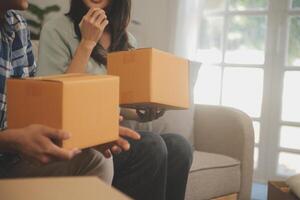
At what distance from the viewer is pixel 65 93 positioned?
0.87 m

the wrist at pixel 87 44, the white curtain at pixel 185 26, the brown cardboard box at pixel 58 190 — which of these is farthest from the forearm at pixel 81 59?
the white curtain at pixel 185 26

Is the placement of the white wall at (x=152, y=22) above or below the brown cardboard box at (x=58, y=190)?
above

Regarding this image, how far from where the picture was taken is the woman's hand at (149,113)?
4.45 feet

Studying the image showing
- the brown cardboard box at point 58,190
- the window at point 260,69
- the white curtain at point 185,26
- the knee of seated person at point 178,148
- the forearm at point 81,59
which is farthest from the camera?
the window at point 260,69

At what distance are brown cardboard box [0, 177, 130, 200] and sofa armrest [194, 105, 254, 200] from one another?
1344mm

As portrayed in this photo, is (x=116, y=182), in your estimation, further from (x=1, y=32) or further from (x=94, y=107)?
(x=1, y=32)

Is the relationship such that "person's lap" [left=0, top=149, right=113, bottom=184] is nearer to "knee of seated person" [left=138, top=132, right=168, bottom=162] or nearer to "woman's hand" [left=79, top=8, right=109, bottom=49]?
"knee of seated person" [left=138, top=132, right=168, bottom=162]

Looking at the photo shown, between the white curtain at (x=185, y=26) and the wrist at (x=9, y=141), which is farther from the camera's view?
the white curtain at (x=185, y=26)

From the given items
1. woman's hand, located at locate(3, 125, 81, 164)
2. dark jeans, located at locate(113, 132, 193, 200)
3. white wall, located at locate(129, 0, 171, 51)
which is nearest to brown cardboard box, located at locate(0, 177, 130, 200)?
woman's hand, located at locate(3, 125, 81, 164)

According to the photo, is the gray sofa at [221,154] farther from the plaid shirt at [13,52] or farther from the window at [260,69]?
the window at [260,69]

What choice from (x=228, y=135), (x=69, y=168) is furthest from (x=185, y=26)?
(x=69, y=168)

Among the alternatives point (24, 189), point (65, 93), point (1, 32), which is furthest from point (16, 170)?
point (24, 189)

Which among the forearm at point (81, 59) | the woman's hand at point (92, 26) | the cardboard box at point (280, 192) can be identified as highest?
the woman's hand at point (92, 26)

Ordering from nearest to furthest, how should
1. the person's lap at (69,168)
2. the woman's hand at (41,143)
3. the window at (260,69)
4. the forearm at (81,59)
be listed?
the woman's hand at (41,143) → the person's lap at (69,168) → the forearm at (81,59) → the window at (260,69)
